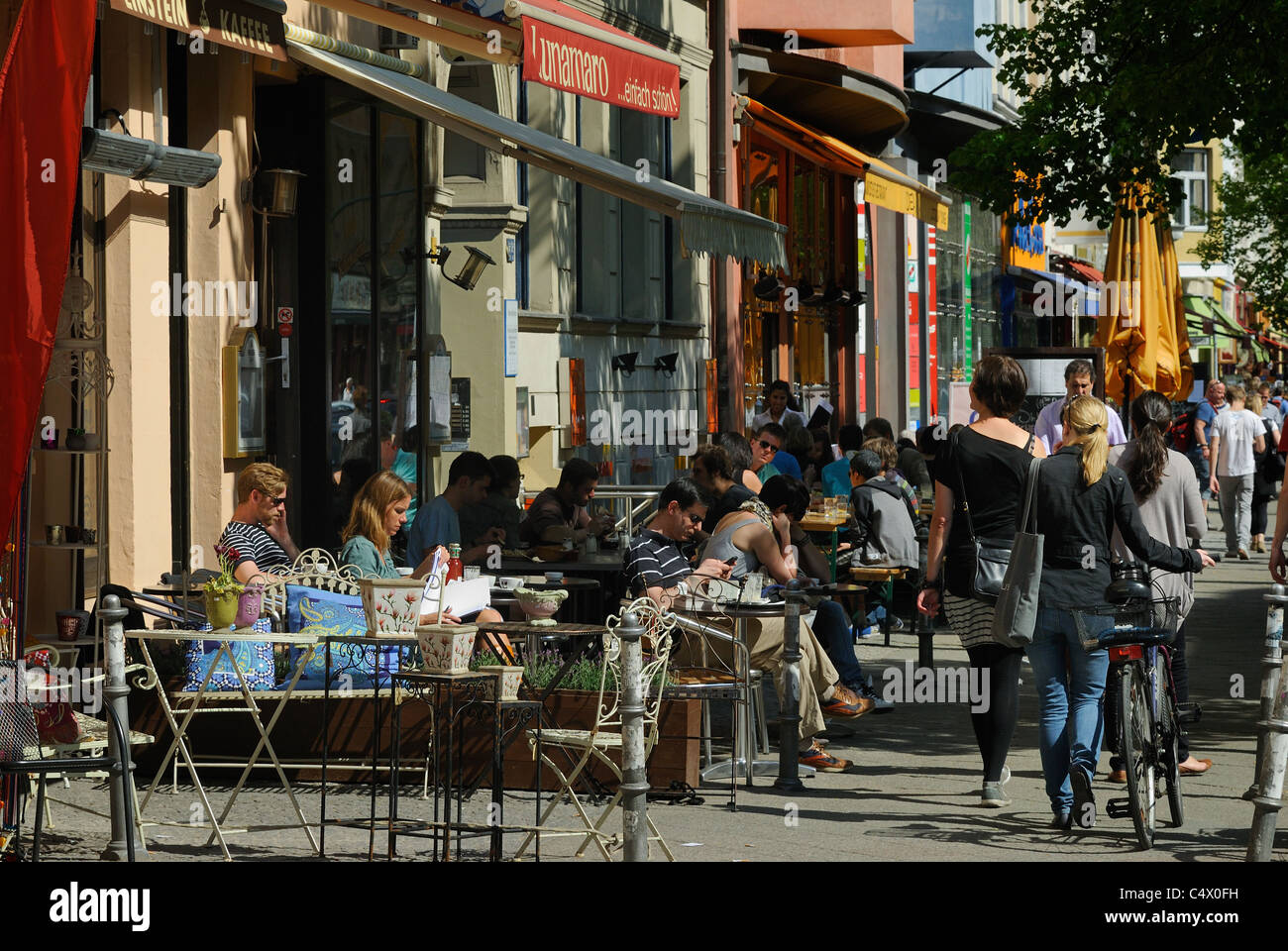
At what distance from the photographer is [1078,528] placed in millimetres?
8133

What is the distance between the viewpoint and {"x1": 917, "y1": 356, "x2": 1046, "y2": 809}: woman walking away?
27.7 ft

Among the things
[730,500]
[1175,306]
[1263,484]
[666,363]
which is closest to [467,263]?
[666,363]

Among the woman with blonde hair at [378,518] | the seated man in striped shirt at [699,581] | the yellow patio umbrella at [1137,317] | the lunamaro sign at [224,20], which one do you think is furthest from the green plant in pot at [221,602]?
the yellow patio umbrella at [1137,317]

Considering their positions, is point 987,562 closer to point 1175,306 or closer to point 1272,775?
point 1272,775

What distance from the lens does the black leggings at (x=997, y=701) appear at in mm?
8398

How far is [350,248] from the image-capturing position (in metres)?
13.8

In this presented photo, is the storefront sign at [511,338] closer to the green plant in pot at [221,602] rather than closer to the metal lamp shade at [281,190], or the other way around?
the metal lamp shade at [281,190]

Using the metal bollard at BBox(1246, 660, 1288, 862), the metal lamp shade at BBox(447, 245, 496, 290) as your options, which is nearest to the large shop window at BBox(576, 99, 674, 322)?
the metal lamp shade at BBox(447, 245, 496, 290)

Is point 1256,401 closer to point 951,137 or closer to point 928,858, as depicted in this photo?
point 951,137

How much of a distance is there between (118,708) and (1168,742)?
4.40 m

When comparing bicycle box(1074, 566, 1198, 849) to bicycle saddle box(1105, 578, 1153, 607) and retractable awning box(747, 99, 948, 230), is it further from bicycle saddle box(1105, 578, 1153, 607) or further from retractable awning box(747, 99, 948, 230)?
retractable awning box(747, 99, 948, 230)

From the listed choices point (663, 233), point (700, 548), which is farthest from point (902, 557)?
point (663, 233)

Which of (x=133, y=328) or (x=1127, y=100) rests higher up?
(x=1127, y=100)
